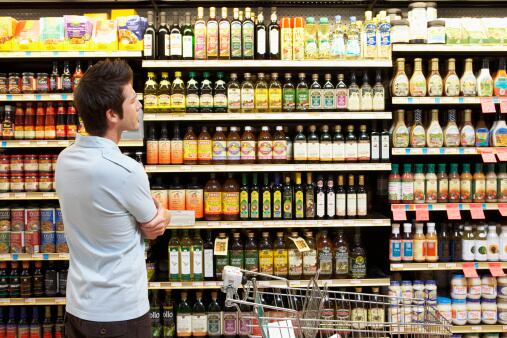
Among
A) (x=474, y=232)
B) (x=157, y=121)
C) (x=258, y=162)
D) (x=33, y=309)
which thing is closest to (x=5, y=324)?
(x=33, y=309)

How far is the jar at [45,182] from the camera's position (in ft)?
12.7

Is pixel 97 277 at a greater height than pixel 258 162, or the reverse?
pixel 258 162

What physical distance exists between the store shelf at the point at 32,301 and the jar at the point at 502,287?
3.10 meters

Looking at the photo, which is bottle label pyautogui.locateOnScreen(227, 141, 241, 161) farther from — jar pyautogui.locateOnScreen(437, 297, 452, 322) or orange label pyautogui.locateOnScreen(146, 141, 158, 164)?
jar pyautogui.locateOnScreen(437, 297, 452, 322)

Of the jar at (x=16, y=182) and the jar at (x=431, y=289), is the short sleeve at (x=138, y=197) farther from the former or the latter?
the jar at (x=431, y=289)

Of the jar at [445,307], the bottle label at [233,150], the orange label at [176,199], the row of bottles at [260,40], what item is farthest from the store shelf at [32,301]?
the jar at [445,307]

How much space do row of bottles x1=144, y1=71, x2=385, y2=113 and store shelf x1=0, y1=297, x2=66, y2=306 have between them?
148 centimetres

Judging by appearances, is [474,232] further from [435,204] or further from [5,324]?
[5,324]

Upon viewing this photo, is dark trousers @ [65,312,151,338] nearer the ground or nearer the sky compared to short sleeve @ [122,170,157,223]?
nearer the ground

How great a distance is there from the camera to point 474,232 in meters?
3.91

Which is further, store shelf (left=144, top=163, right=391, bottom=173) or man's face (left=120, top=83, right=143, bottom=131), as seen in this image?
store shelf (left=144, top=163, right=391, bottom=173)

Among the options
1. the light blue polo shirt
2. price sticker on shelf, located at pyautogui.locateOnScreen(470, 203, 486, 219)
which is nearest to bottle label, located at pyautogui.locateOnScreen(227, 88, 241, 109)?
price sticker on shelf, located at pyautogui.locateOnScreen(470, 203, 486, 219)

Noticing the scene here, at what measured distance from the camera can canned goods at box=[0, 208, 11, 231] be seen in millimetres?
3877

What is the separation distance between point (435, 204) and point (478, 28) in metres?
1.28
